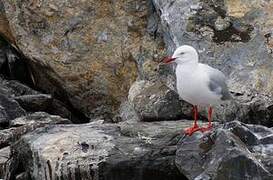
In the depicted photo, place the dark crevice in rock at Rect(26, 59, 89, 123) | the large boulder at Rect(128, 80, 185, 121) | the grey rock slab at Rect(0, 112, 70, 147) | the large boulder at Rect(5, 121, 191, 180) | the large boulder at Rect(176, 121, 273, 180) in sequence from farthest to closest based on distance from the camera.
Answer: the dark crevice in rock at Rect(26, 59, 89, 123) → the large boulder at Rect(128, 80, 185, 121) → the grey rock slab at Rect(0, 112, 70, 147) → the large boulder at Rect(5, 121, 191, 180) → the large boulder at Rect(176, 121, 273, 180)

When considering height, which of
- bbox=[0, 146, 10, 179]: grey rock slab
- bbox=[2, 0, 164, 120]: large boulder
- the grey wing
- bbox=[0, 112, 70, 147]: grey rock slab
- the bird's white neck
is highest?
bbox=[2, 0, 164, 120]: large boulder

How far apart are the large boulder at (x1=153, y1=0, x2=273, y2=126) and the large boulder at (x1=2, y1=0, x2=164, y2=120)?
4.01 ft

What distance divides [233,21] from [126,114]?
2.63m

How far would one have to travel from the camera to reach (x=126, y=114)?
1319cm

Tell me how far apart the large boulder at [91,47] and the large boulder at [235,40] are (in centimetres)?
122

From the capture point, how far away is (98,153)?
30.5 ft

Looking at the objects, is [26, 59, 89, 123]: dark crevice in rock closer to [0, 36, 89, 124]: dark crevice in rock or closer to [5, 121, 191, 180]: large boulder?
[0, 36, 89, 124]: dark crevice in rock

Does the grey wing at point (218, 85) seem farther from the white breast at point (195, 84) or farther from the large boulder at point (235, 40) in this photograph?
the large boulder at point (235, 40)

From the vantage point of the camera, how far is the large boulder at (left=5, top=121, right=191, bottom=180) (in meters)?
9.08

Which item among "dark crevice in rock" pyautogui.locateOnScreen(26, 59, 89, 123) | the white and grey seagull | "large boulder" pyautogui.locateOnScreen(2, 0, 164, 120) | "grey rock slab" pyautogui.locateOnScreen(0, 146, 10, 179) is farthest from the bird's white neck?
"dark crevice in rock" pyautogui.locateOnScreen(26, 59, 89, 123)

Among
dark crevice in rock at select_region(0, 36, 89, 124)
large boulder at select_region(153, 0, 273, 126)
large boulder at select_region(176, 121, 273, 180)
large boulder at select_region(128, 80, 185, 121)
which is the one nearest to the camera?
large boulder at select_region(176, 121, 273, 180)

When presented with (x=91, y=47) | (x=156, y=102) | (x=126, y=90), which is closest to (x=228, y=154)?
(x=156, y=102)

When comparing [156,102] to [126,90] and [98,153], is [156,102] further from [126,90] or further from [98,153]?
[98,153]

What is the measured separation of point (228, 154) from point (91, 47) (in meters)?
6.40
